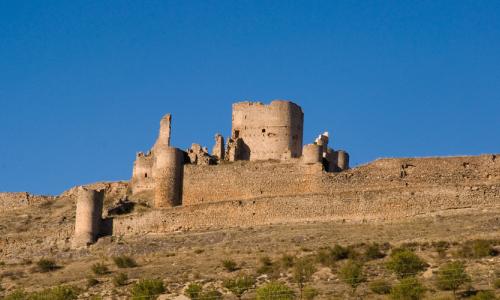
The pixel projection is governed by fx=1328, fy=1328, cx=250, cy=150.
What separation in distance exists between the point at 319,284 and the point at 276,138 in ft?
58.0

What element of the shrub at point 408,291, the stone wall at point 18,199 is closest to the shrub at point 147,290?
the shrub at point 408,291

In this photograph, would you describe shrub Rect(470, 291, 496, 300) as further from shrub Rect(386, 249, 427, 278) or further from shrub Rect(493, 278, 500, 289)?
shrub Rect(386, 249, 427, 278)

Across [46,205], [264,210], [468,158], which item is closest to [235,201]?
[264,210]

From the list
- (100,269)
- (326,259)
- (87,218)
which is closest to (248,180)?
(87,218)

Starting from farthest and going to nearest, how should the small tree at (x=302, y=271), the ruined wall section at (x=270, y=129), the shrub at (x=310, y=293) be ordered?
the ruined wall section at (x=270, y=129), the small tree at (x=302, y=271), the shrub at (x=310, y=293)

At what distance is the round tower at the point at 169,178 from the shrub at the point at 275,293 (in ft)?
54.6

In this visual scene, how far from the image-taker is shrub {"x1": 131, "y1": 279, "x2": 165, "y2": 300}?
142 feet

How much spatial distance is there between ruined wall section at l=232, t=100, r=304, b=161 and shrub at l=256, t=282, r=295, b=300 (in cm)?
1926

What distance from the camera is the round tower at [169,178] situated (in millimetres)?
57438

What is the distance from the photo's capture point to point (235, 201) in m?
54.2

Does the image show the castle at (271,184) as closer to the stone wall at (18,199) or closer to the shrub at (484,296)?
the stone wall at (18,199)

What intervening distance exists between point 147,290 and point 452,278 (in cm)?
A: 1007

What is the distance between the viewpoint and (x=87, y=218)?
56.0 m

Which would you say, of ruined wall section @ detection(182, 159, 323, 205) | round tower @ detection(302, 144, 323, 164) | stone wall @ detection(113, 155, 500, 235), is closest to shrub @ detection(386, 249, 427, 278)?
stone wall @ detection(113, 155, 500, 235)
